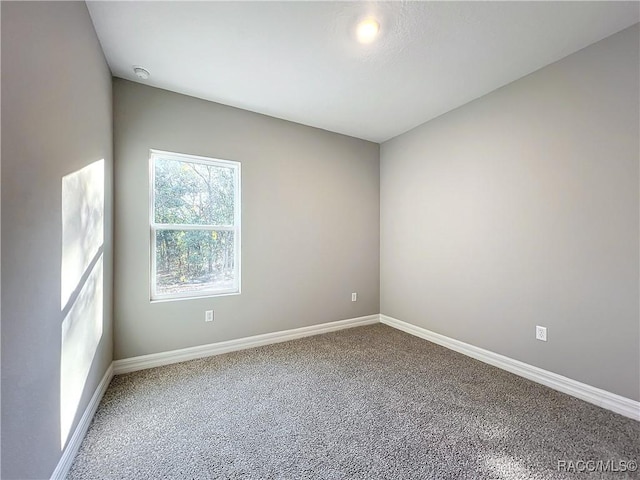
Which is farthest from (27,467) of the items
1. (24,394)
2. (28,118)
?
(28,118)

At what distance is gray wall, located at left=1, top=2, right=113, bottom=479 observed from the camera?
100 centimetres

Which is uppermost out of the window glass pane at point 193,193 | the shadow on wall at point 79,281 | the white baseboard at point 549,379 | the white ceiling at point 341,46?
the white ceiling at point 341,46

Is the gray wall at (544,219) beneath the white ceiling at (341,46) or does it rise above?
beneath

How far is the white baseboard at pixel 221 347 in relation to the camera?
2.56m

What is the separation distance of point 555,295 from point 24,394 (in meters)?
3.32

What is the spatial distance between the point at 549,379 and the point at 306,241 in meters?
2.65

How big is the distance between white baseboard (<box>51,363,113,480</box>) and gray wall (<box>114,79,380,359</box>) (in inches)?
20.0

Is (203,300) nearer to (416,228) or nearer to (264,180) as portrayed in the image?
(264,180)

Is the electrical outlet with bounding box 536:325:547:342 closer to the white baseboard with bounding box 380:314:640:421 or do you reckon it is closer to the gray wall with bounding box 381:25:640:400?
the gray wall with bounding box 381:25:640:400

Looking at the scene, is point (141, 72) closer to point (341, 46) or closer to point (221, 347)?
point (341, 46)

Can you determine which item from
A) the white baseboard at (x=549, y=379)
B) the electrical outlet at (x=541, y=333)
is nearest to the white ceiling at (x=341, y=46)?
the electrical outlet at (x=541, y=333)

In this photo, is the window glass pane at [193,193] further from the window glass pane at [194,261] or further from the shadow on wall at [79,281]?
the shadow on wall at [79,281]

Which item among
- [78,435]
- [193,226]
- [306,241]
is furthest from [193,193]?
[78,435]

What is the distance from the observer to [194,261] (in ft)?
9.62
